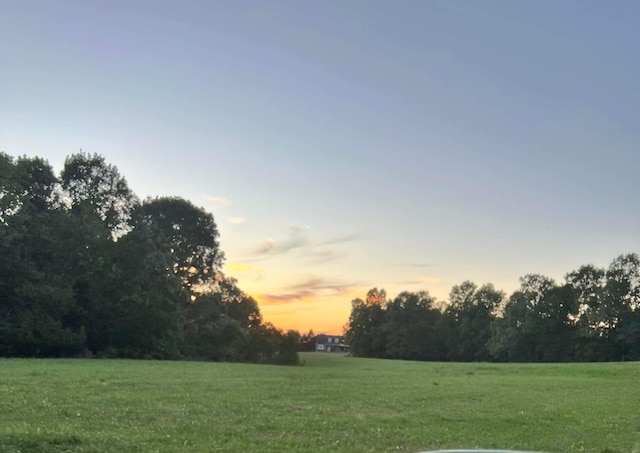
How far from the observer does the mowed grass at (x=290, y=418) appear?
27.1ft

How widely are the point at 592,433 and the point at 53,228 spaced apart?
36.4 metres

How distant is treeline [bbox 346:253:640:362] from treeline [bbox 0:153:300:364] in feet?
125

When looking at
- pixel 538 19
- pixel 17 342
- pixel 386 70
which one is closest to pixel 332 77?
pixel 386 70

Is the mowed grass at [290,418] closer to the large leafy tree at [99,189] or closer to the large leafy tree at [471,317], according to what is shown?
the large leafy tree at [99,189]

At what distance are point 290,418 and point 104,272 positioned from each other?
31.4m

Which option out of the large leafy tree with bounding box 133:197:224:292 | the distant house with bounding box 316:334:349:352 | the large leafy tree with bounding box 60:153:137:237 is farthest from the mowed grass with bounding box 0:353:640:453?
the distant house with bounding box 316:334:349:352

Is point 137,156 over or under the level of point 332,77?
under

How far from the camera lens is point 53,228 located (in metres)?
38.4

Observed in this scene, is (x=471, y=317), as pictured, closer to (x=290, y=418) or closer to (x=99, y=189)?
(x=99, y=189)

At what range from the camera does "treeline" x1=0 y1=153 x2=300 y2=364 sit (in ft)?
115

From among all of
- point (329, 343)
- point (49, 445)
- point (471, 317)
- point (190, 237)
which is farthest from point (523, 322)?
point (329, 343)

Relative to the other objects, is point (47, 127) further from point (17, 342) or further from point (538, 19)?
point (17, 342)

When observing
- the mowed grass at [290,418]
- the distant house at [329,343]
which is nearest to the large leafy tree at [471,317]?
the distant house at [329,343]

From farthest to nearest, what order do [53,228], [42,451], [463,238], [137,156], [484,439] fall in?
[53,228], [463,238], [137,156], [484,439], [42,451]
